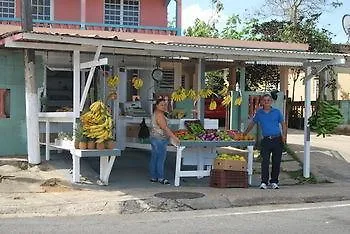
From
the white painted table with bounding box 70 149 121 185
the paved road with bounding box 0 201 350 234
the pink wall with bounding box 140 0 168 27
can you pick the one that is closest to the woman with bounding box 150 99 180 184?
the white painted table with bounding box 70 149 121 185

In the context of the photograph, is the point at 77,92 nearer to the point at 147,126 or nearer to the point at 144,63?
the point at 147,126

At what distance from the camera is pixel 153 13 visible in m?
21.3

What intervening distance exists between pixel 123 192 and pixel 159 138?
1.56 meters

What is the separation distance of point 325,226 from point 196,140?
3991 millimetres

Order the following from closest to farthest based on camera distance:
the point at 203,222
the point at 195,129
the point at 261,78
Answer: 1. the point at 203,222
2. the point at 195,129
3. the point at 261,78

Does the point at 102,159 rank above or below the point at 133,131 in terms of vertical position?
below

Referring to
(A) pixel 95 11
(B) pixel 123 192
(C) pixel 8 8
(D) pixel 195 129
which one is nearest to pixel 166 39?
(D) pixel 195 129

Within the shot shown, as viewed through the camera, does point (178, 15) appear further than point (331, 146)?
Yes

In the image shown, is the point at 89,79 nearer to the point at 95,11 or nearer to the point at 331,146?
the point at 331,146

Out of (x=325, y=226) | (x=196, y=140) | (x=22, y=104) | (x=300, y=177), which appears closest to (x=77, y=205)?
(x=196, y=140)

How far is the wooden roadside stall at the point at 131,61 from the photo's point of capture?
10.7 m

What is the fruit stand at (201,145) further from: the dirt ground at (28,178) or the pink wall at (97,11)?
the pink wall at (97,11)

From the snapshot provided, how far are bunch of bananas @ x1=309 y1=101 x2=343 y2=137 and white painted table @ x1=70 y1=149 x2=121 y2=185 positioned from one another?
15.3 feet

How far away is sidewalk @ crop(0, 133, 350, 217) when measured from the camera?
30.8 ft
